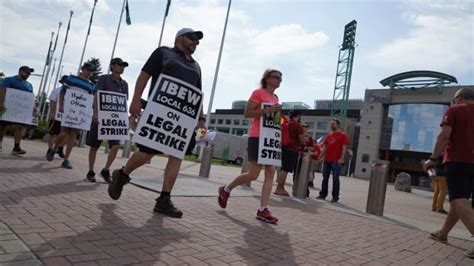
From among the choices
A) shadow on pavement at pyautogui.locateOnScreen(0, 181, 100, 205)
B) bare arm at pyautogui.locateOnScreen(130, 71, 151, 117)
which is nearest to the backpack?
shadow on pavement at pyautogui.locateOnScreen(0, 181, 100, 205)

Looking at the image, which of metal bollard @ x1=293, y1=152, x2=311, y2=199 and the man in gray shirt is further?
metal bollard @ x1=293, y1=152, x2=311, y2=199

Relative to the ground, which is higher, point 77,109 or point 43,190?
point 77,109

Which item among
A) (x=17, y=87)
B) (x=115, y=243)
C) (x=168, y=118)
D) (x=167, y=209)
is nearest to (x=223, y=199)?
(x=167, y=209)

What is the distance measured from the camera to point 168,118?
4344mm

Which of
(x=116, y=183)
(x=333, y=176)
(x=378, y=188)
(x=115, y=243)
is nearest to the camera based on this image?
(x=115, y=243)

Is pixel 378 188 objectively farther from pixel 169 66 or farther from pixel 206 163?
pixel 169 66

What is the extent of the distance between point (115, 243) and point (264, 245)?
4.60 ft

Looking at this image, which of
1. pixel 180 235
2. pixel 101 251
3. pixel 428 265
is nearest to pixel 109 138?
pixel 180 235

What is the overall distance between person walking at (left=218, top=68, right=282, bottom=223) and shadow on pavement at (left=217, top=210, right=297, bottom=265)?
0.40m

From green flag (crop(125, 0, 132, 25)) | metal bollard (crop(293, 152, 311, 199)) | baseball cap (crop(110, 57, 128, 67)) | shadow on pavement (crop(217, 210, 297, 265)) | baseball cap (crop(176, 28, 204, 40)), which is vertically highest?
green flag (crop(125, 0, 132, 25))

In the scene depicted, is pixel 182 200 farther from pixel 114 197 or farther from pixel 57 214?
pixel 57 214

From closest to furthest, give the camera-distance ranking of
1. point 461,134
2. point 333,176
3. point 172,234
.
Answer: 1. point 172,234
2. point 461,134
3. point 333,176

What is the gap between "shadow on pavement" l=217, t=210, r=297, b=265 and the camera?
3.18 meters

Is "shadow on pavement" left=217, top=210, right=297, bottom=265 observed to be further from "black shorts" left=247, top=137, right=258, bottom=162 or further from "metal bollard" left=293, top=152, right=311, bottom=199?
"metal bollard" left=293, top=152, right=311, bottom=199
